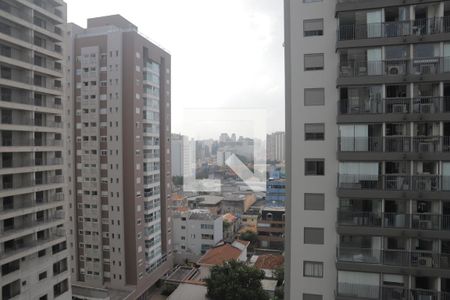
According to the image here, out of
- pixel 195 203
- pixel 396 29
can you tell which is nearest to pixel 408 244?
pixel 396 29

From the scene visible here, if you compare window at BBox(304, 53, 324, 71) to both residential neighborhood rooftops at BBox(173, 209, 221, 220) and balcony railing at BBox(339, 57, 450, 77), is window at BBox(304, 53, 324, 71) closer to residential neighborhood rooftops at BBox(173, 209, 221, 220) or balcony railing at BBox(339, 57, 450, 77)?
balcony railing at BBox(339, 57, 450, 77)

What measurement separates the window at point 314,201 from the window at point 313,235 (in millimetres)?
407

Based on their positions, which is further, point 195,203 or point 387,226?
point 195,203

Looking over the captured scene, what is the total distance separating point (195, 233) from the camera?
21594 mm

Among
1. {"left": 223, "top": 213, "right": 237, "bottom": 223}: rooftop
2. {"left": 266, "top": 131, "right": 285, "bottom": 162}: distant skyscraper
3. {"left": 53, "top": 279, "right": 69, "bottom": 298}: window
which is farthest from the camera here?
{"left": 223, "top": 213, "right": 237, "bottom": 223}: rooftop

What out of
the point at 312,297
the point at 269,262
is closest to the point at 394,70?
the point at 312,297

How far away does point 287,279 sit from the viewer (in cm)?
647

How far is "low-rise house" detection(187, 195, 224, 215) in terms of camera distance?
29438 millimetres

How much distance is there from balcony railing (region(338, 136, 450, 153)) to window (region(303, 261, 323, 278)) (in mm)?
2256

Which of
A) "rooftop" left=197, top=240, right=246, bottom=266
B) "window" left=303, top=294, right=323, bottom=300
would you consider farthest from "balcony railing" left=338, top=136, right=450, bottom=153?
"rooftop" left=197, top=240, right=246, bottom=266

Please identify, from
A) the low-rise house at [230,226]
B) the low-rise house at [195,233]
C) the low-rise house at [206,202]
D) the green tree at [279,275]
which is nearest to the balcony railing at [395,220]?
the green tree at [279,275]

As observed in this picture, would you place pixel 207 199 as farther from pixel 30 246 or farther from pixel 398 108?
pixel 398 108

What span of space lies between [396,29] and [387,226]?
344 centimetres

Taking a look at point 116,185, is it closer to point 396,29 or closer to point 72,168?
point 72,168
